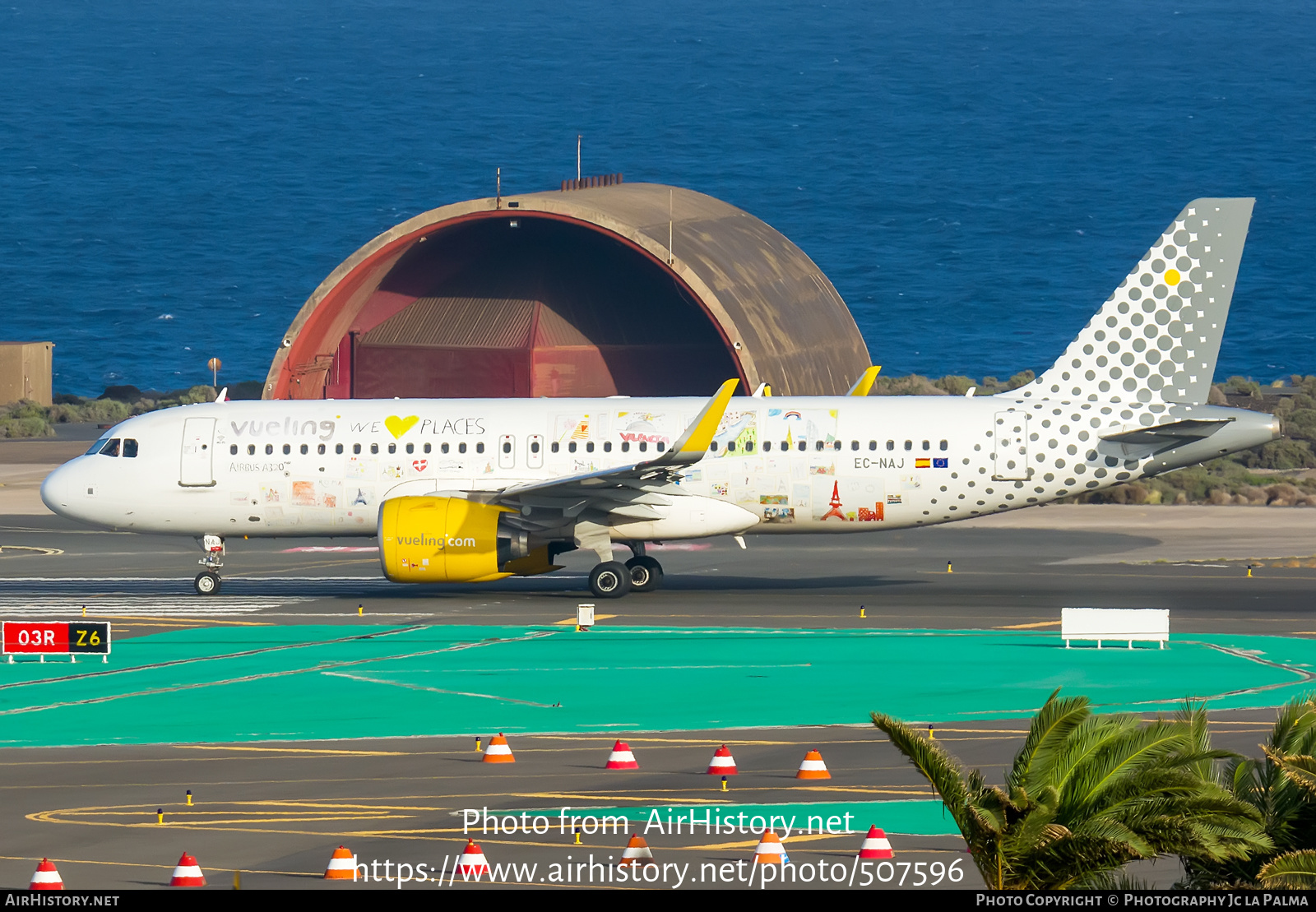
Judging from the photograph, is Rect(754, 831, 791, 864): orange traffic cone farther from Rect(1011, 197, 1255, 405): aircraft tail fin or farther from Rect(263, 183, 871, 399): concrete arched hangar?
Rect(263, 183, 871, 399): concrete arched hangar

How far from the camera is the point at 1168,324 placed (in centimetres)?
3334

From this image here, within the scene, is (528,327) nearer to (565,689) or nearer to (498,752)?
(565,689)

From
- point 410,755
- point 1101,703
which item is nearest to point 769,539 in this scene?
point 1101,703

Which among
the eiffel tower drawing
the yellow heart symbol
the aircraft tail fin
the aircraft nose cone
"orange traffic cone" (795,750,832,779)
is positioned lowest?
"orange traffic cone" (795,750,832,779)

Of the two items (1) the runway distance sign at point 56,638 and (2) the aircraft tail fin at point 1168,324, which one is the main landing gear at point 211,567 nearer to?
(1) the runway distance sign at point 56,638

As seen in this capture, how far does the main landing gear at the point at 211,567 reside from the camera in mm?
35250

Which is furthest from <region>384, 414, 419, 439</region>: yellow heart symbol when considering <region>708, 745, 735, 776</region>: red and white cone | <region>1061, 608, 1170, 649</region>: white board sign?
<region>708, 745, 735, 776</region>: red and white cone

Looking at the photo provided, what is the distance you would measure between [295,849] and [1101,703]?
35.4 ft

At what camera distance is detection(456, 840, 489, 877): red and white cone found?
13.4 meters

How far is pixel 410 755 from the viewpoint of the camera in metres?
19.3

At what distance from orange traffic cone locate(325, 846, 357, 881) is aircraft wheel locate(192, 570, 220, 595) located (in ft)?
73.9

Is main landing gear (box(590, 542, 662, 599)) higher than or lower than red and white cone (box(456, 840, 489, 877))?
higher

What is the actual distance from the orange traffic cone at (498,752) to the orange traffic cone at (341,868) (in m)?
5.23
